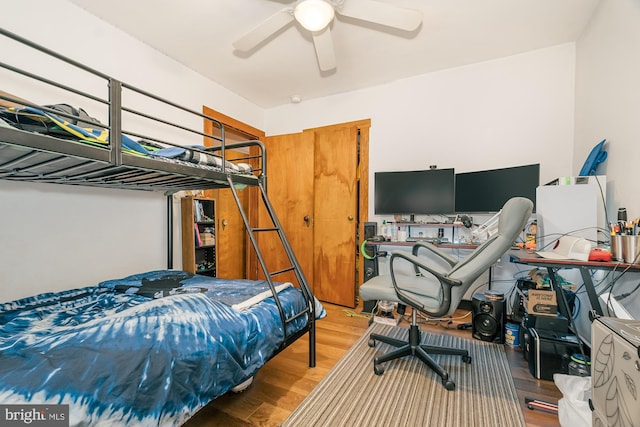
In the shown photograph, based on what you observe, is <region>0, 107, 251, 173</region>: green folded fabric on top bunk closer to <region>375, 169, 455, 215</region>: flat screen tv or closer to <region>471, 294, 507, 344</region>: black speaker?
<region>375, 169, 455, 215</region>: flat screen tv

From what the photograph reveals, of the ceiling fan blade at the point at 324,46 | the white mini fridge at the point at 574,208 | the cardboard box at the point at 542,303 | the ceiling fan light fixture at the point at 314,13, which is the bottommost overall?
the cardboard box at the point at 542,303

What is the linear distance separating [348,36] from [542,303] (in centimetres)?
245

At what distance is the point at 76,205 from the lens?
1961 mm

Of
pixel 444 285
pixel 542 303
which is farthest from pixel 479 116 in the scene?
pixel 444 285

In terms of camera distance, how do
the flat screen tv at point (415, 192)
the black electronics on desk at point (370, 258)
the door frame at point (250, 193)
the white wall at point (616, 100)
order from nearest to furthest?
the white wall at point (616, 100), the flat screen tv at point (415, 192), the black electronics on desk at point (370, 258), the door frame at point (250, 193)

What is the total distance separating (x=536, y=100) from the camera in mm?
2477

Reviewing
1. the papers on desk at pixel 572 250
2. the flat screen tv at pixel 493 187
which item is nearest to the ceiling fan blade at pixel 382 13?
the flat screen tv at pixel 493 187

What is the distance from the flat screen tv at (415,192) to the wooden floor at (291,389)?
1161mm

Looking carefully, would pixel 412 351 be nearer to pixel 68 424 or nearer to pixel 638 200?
pixel 638 200

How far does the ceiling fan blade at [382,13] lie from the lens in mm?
1667

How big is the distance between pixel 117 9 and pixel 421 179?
9.37ft

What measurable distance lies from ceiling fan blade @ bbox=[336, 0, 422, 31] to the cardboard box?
192cm

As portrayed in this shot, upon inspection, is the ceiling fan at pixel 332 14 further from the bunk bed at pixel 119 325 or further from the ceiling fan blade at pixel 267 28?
the bunk bed at pixel 119 325

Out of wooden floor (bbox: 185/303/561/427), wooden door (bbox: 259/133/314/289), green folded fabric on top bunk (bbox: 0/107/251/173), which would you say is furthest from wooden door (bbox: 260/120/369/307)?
green folded fabric on top bunk (bbox: 0/107/251/173)
